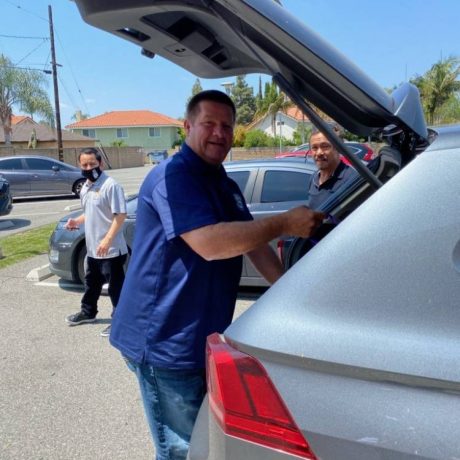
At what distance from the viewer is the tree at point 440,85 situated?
92.4ft

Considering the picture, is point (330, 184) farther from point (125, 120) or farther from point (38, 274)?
point (125, 120)

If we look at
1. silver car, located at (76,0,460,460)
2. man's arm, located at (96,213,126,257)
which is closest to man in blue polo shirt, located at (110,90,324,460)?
silver car, located at (76,0,460,460)

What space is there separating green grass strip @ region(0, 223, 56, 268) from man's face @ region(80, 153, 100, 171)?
3.56 meters

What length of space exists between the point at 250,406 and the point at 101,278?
369 cm

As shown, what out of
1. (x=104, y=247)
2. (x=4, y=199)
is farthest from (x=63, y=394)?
(x=4, y=199)

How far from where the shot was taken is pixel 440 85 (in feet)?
92.7

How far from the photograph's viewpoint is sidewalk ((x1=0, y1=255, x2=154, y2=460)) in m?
2.78

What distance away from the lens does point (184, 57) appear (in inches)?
72.7

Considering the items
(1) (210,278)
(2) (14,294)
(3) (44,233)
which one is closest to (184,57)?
(1) (210,278)

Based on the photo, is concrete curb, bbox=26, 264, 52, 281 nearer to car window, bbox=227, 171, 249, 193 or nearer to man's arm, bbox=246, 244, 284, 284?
car window, bbox=227, 171, 249, 193

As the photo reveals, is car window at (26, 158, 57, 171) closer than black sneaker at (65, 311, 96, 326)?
No

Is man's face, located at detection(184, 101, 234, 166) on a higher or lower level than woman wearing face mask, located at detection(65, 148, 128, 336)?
higher

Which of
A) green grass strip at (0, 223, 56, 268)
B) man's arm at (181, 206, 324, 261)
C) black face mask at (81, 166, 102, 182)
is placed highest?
man's arm at (181, 206, 324, 261)

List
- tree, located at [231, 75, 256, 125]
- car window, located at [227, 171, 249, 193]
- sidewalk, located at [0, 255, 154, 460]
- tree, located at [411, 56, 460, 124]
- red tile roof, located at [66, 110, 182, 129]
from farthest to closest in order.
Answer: tree, located at [231, 75, 256, 125], red tile roof, located at [66, 110, 182, 129], tree, located at [411, 56, 460, 124], car window, located at [227, 171, 249, 193], sidewalk, located at [0, 255, 154, 460]
